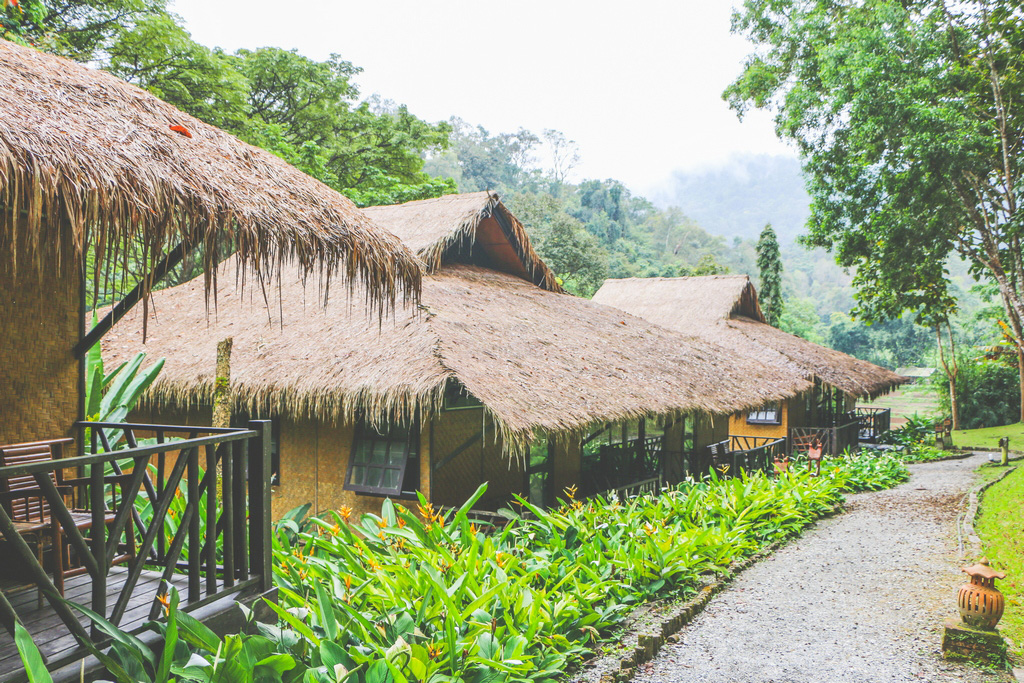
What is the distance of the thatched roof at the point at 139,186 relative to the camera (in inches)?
117

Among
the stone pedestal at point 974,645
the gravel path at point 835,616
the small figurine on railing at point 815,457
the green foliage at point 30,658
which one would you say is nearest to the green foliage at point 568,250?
the small figurine on railing at point 815,457

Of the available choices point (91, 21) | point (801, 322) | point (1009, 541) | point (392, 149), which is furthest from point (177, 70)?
point (801, 322)

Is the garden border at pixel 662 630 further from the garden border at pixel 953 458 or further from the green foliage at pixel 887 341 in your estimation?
the green foliage at pixel 887 341

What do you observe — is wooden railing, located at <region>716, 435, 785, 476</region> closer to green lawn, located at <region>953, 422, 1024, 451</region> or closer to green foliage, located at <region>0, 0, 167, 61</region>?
green lawn, located at <region>953, 422, 1024, 451</region>

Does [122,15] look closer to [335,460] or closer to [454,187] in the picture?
[454,187]

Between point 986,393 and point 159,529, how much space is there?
25.2m

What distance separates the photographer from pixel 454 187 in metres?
21.1

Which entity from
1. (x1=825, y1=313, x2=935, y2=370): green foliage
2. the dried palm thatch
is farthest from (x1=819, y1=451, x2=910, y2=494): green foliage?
(x1=825, y1=313, x2=935, y2=370): green foliage

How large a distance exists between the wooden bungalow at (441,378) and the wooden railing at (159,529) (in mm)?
2703

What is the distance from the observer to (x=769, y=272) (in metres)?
26.9

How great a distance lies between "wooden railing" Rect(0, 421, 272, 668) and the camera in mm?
2391

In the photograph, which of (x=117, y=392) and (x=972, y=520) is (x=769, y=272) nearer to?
(x=972, y=520)

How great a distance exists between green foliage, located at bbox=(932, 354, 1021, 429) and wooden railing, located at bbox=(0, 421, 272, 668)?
24.0m

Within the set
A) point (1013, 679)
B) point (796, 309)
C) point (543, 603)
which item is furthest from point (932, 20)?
point (796, 309)
